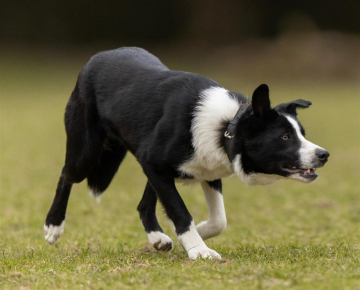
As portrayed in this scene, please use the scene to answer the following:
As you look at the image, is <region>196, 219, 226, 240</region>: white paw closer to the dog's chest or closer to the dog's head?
the dog's chest

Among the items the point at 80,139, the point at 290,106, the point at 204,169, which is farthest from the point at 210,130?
the point at 80,139

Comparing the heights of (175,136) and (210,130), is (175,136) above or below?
below

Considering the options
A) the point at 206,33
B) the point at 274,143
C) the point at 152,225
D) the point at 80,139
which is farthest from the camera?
the point at 206,33

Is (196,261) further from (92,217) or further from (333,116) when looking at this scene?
(333,116)

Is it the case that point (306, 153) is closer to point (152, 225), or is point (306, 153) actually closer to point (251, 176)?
point (251, 176)

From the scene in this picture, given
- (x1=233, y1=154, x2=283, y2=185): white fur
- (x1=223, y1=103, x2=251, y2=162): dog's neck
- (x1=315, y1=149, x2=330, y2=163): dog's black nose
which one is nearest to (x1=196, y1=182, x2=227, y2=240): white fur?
(x1=233, y1=154, x2=283, y2=185): white fur

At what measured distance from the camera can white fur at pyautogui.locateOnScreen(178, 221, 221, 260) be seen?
17.6ft

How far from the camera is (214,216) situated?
6.20 m

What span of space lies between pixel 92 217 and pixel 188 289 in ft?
16.3

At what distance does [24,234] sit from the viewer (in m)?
7.82

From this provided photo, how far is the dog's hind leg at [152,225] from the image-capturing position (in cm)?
620

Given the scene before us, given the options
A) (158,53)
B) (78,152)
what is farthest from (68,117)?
(158,53)

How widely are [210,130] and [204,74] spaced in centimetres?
2358

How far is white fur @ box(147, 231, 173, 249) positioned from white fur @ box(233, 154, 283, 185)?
1126 millimetres
